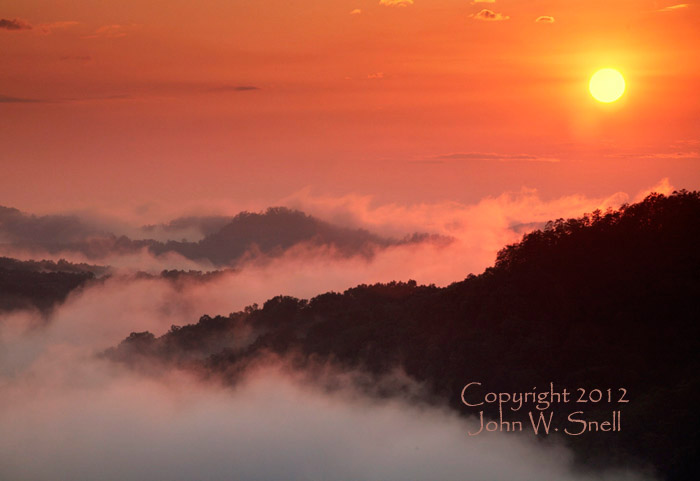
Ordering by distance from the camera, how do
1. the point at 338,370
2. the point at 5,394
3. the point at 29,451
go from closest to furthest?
1. the point at 338,370
2. the point at 29,451
3. the point at 5,394

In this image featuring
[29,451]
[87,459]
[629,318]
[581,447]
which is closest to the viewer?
[581,447]

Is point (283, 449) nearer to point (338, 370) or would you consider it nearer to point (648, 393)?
point (338, 370)

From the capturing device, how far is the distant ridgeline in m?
50.7

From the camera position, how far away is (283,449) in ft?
260

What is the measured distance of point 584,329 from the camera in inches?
2456

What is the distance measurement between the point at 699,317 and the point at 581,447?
13.7 metres

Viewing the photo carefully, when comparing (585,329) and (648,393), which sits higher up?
(585,329)

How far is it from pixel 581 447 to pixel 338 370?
28.3 m

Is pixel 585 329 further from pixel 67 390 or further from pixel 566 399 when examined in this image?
pixel 67 390

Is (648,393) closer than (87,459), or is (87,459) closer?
(648,393)

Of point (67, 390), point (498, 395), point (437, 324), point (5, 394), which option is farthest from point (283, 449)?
point (5, 394)

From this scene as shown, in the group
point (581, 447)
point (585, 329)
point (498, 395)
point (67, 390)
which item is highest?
point (67, 390)

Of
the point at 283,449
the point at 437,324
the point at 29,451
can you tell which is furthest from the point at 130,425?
the point at 437,324

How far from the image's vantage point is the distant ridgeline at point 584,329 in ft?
166
